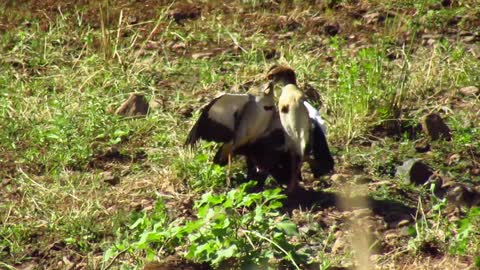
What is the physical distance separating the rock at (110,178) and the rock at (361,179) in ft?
4.37

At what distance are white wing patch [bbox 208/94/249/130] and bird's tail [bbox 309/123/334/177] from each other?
0.44m

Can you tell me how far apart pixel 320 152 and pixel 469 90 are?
5.08 feet

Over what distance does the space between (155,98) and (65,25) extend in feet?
4.71

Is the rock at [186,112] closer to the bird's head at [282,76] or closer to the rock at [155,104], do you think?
the rock at [155,104]

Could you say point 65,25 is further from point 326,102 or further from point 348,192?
point 348,192

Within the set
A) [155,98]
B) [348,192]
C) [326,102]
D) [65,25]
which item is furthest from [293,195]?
[65,25]

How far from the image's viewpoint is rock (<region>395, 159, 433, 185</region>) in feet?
21.4

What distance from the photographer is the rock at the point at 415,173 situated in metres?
6.53

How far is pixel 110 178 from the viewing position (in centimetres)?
674

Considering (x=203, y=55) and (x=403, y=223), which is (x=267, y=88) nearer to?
(x=403, y=223)

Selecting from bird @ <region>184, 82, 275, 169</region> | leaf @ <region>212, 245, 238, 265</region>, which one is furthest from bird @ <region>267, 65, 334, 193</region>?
leaf @ <region>212, 245, 238, 265</region>

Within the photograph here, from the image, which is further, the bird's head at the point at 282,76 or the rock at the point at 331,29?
the rock at the point at 331,29

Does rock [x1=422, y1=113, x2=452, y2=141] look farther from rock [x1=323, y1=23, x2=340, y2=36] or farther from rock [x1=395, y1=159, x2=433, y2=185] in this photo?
rock [x1=323, y1=23, x2=340, y2=36]

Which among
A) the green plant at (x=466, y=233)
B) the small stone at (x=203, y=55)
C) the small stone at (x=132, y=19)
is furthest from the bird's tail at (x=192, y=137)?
the small stone at (x=132, y=19)
